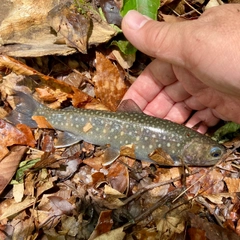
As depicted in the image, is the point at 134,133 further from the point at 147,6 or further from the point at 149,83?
the point at 147,6

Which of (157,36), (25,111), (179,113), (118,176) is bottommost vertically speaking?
(118,176)

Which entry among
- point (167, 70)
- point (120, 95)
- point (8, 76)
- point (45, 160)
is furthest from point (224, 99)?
point (8, 76)

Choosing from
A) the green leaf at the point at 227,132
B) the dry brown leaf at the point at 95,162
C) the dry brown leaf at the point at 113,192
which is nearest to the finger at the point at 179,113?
the green leaf at the point at 227,132

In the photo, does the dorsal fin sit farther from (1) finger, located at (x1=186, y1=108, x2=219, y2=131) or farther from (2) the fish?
(1) finger, located at (x1=186, y1=108, x2=219, y2=131)

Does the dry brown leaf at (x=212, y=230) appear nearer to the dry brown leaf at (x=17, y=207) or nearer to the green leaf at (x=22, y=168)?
the dry brown leaf at (x=17, y=207)

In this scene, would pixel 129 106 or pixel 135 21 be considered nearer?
pixel 135 21

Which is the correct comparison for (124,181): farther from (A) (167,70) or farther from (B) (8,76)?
(B) (8,76)

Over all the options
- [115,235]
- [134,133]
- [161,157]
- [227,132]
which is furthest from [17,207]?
[227,132]
